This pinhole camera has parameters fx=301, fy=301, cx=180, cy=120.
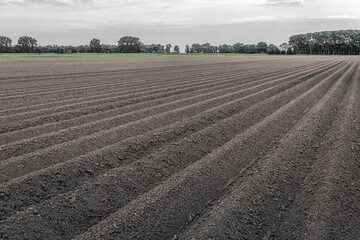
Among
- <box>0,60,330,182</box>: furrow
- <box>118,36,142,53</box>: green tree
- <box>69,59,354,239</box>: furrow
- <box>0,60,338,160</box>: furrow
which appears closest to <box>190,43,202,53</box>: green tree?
<box>118,36,142,53</box>: green tree

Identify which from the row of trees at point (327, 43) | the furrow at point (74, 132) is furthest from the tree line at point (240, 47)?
the furrow at point (74, 132)

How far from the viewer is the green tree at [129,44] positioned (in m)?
111

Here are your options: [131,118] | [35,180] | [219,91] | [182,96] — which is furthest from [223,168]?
[219,91]

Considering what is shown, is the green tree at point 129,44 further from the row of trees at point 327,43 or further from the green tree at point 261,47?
the row of trees at point 327,43

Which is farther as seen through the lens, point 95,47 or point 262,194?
point 95,47

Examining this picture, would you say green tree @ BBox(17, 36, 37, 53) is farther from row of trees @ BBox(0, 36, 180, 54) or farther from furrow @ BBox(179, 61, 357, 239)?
furrow @ BBox(179, 61, 357, 239)

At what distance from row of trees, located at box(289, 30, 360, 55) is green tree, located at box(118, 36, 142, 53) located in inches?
2556

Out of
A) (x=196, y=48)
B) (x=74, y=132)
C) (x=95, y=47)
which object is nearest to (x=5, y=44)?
(x=95, y=47)

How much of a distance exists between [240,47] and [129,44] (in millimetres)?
50800

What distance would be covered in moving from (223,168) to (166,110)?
4.62 metres

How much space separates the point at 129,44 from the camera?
113250 millimetres

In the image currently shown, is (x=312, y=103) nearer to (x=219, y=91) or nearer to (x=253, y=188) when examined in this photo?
(x=219, y=91)

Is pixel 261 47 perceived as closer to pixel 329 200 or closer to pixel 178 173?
pixel 178 173

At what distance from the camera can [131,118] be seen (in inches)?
340
